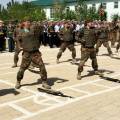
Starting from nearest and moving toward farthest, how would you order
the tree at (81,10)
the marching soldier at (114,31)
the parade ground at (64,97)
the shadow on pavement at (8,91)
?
the parade ground at (64,97) → the shadow on pavement at (8,91) → the marching soldier at (114,31) → the tree at (81,10)

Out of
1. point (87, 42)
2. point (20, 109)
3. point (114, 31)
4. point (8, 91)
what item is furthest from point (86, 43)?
point (114, 31)

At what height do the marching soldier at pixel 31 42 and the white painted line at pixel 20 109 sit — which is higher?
the marching soldier at pixel 31 42

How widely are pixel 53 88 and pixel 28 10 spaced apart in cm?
6227

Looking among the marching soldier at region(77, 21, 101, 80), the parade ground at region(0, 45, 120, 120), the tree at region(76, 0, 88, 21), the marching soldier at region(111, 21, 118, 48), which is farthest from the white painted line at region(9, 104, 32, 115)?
the tree at region(76, 0, 88, 21)

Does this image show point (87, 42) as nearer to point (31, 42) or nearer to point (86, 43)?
point (86, 43)

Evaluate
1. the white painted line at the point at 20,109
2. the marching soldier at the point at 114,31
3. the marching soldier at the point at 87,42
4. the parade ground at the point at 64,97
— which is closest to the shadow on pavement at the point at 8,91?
the parade ground at the point at 64,97

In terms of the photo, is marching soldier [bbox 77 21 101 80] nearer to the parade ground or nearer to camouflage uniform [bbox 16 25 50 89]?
the parade ground

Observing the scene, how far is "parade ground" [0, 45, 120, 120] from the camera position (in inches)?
321

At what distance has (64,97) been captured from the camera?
381 inches

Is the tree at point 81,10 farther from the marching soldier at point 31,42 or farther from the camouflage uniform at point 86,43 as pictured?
the marching soldier at point 31,42

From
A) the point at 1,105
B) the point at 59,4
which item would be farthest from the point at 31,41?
the point at 59,4

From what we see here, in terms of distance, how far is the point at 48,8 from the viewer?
7650 cm

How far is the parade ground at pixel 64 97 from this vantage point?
8156 mm

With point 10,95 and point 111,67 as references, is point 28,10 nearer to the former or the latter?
point 111,67
